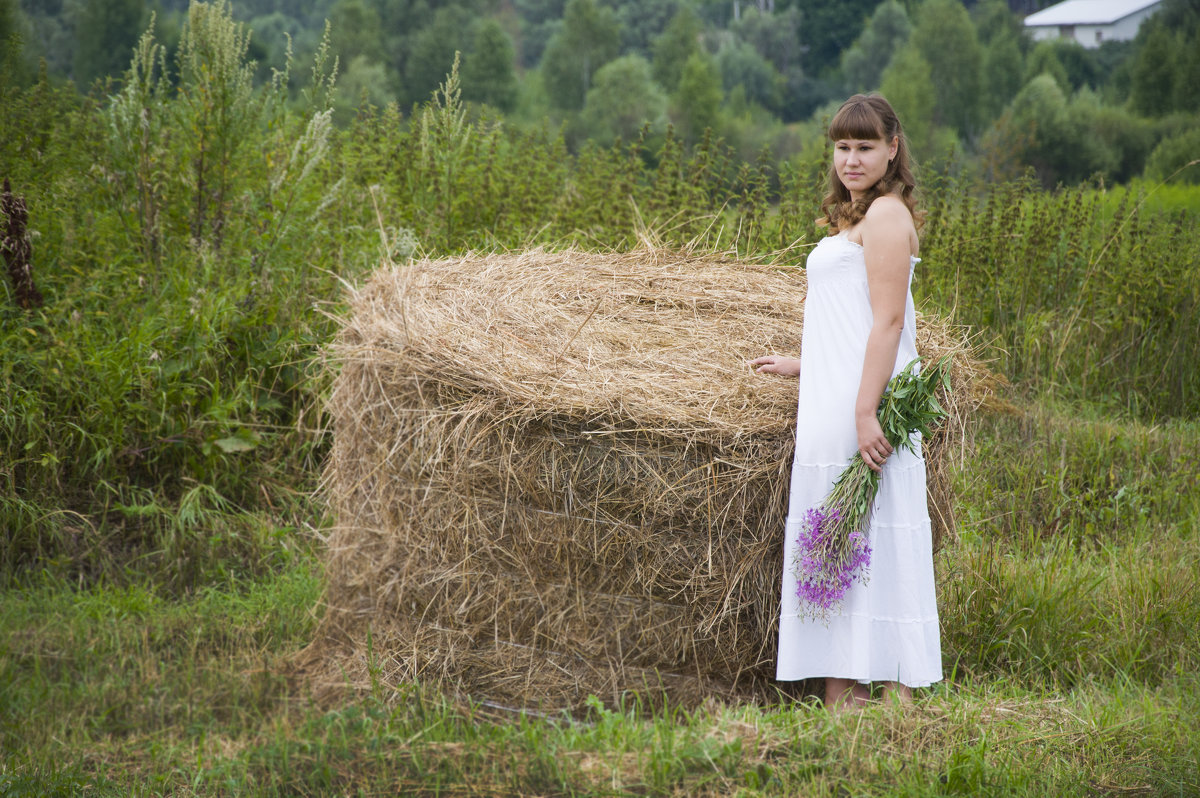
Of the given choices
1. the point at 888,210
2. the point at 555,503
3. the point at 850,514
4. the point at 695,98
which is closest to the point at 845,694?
the point at 850,514

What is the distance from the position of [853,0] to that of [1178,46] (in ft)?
151

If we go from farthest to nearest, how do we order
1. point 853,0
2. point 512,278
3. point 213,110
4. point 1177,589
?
point 853,0
point 213,110
point 512,278
point 1177,589

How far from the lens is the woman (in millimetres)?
2471

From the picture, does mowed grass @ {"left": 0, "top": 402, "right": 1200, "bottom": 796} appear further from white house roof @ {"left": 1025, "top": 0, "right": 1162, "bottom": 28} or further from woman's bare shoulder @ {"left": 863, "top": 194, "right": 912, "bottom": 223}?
white house roof @ {"left": 1025, "top": 0, "right": 1162, "bottom": 28}

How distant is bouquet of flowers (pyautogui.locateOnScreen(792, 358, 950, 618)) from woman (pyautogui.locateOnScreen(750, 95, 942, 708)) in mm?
37

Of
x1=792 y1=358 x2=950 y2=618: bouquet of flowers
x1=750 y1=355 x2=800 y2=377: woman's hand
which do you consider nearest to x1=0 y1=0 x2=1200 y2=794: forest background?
x1=792 y1=358 x2=950 y2=618: bouquet of flowers

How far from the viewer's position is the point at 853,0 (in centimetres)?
7594

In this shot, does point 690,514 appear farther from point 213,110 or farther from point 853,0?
point 853,0

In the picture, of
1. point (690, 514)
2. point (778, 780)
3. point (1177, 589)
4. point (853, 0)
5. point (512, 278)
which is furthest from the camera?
point (853, 0)

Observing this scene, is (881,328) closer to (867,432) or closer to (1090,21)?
(867,432)

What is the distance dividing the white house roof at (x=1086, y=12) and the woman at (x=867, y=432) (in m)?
52.7

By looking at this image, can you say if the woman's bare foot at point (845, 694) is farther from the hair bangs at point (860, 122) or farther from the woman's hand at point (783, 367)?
the hair bangs at point (860, 122)

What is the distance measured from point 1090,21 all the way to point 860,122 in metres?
64.6

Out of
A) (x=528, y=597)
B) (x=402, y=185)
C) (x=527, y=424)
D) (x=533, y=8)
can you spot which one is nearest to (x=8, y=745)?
(x=528, y=597)
